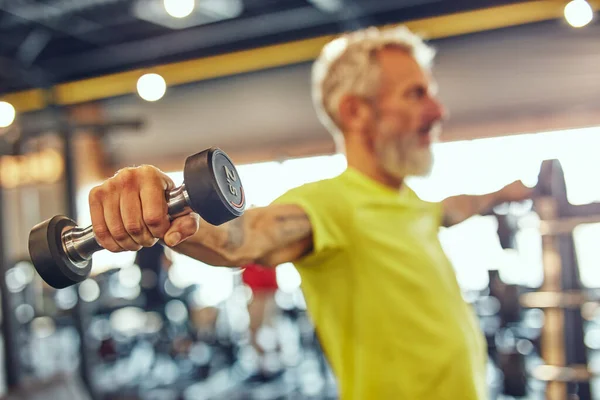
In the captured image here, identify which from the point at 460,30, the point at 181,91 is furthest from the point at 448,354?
the point at 181,91

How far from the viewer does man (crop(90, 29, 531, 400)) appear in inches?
41.6

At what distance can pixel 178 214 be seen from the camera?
0.56 meters

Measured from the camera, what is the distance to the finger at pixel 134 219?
21.5 inches

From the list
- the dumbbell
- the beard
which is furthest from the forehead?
the dumbbell

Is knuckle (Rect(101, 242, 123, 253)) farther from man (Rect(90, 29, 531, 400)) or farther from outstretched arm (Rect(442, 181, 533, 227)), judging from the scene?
outstretched arm (Rect(442, 181, 533, 227))

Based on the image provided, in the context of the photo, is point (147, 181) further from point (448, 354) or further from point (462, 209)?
point (462, 209)

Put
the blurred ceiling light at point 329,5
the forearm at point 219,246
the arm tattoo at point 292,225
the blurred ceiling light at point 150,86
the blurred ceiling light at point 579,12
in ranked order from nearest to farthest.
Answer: the forearm at point 219,246, the arm tattoo at point 292,225, the blurred ceiling light at point 150,86, the blurred ceiling light at point 579,12, the blurred ceiling light at point 329,5

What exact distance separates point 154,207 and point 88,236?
0.32 ft

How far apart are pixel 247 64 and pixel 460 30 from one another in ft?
7.27

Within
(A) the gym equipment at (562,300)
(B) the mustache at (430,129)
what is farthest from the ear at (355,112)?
(A) the gym equipment at (562,300)

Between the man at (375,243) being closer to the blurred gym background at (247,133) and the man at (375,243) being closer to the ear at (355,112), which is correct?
the ear at (355,112)

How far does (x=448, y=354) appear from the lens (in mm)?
1174

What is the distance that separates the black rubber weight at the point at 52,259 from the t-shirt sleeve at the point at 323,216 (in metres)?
0.52

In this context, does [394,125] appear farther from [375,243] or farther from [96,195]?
[96,195]
